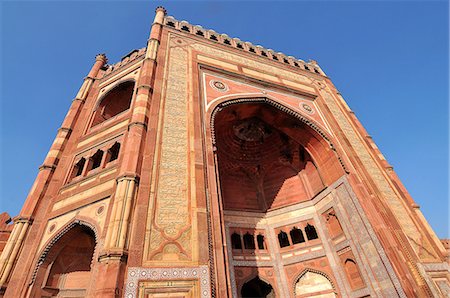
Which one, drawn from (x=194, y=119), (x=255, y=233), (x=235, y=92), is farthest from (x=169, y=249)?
(x=235, y=92)


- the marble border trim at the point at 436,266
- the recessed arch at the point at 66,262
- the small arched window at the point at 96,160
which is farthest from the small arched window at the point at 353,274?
the small arched window at the point at 96,160

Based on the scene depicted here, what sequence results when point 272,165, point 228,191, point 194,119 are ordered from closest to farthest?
point 194,119
point 228,191
point 272,165

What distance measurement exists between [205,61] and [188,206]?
8175 mm

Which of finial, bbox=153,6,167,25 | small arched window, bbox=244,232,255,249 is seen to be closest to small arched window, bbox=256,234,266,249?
small arched window, bbox=244,232,255,249

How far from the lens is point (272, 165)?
1445 cm

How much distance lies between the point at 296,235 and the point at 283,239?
638 mm

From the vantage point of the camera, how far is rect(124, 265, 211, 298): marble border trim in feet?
17.2

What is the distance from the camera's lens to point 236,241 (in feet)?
38.9

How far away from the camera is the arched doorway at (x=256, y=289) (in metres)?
10.9

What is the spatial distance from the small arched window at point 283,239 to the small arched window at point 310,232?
0.97 meters

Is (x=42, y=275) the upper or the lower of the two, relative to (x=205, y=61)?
lower

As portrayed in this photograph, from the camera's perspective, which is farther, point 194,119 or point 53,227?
point 194,119

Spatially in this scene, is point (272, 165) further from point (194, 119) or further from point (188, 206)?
point (188, 206)

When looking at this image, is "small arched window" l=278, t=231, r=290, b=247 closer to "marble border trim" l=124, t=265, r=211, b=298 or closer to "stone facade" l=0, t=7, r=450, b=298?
"stone facade" l=0, t=7, r=450, b=298
